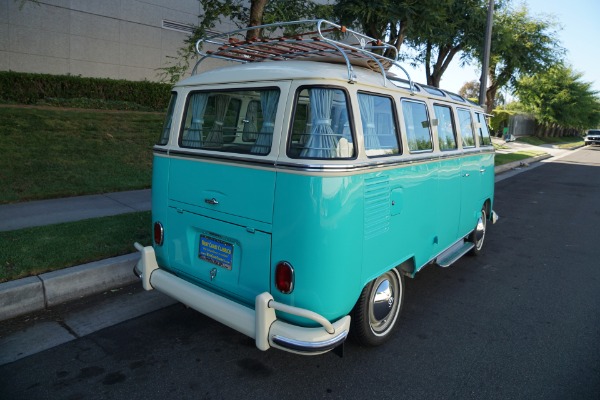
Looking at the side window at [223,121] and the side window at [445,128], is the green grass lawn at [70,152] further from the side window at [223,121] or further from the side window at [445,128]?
the side window at [445,128]

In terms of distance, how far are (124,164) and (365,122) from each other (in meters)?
7.46

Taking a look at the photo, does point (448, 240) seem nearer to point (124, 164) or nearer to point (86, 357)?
point (86, 357)

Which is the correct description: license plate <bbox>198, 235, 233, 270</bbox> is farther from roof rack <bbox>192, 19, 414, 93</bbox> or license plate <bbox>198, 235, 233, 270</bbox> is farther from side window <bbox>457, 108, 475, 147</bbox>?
side window <bbox>457, 108, 475, 147</bbox>

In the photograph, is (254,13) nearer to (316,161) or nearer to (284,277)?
(316,161)

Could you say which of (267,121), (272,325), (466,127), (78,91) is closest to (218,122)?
(267,121)

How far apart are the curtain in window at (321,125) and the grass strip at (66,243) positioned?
296cm

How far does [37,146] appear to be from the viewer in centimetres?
920

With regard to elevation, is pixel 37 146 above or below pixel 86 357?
above

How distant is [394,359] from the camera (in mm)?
3516

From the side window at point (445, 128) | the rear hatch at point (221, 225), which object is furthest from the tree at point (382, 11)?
the rear hatch at point (221, 225)

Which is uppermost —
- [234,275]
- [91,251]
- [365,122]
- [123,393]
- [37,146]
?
[365,122]

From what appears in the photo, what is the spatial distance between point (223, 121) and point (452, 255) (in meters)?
2.98

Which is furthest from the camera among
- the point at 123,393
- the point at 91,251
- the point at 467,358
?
the point at 91,251

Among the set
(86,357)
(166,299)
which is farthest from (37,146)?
(86,357)
